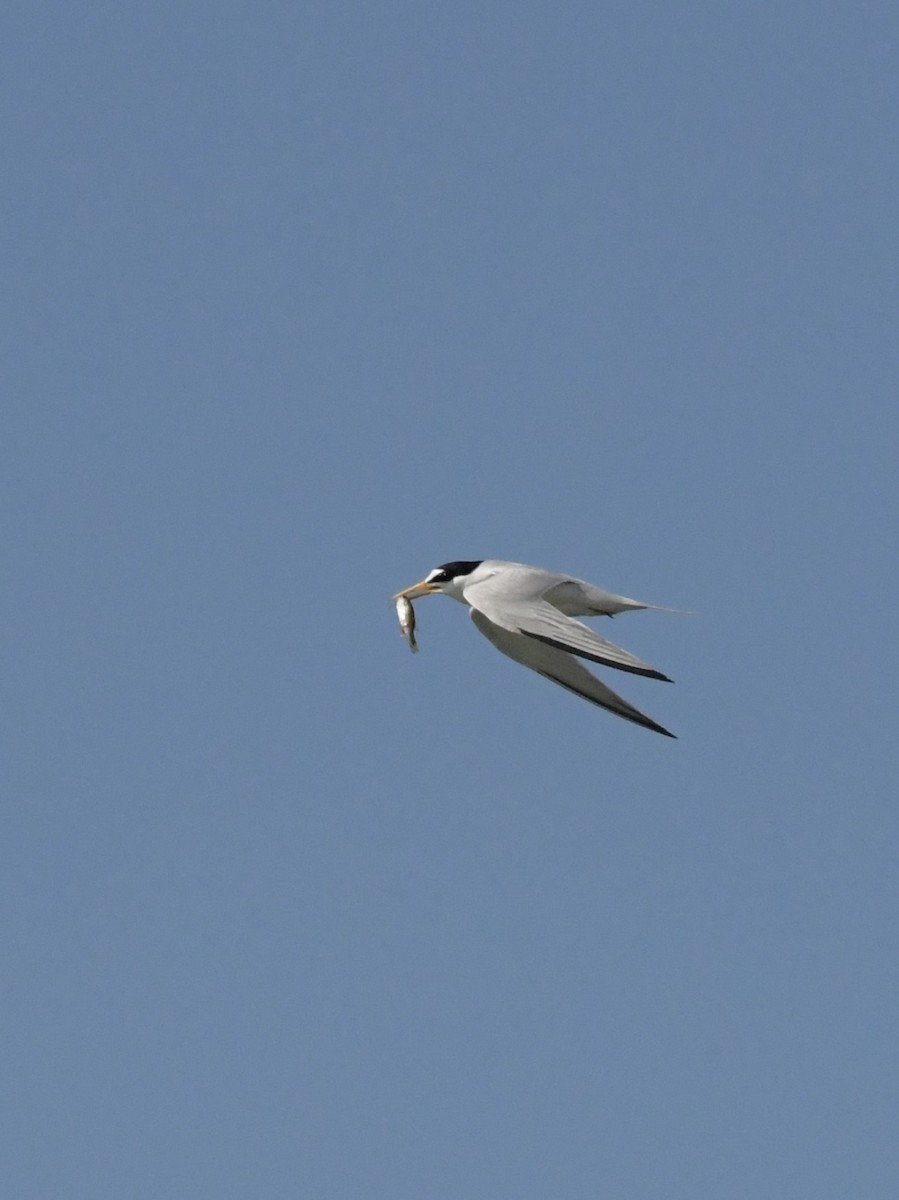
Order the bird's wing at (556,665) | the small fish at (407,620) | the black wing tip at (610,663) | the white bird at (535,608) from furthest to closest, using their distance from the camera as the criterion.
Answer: the small fish at (407,620) → the bird's wing at (556,665) → the white bird at (535,608) → the black wing tip at (610,663)

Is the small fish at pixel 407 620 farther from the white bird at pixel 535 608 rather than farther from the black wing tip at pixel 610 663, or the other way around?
the black wing tip at pixel 610 663

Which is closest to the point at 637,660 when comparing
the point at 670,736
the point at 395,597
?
the point at 670,736

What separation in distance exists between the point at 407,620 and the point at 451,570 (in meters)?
0.80

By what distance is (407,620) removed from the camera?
850 inches

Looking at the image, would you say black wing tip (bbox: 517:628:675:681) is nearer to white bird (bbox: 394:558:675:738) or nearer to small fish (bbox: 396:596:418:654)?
white bird (bbox: 394:558:675:738)

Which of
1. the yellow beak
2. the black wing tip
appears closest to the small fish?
the yellow beak

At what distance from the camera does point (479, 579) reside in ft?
66.4

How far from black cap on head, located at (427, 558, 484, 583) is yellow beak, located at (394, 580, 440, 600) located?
0.08m

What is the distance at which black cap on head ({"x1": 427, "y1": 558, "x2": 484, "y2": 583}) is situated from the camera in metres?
20.9

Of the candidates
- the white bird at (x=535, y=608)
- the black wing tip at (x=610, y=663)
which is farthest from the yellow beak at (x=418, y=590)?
the black wing tip at (x=610, y=663)

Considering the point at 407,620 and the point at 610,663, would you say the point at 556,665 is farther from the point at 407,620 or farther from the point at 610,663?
the point at 610,663

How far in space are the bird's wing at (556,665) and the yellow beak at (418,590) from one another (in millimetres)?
930

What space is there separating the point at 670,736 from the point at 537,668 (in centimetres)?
274

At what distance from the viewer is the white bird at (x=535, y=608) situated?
18547 mm
